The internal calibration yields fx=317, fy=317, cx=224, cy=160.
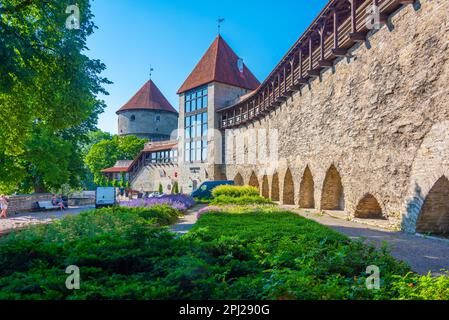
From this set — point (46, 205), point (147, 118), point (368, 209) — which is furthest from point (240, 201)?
point (147, 118)

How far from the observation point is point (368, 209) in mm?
12758

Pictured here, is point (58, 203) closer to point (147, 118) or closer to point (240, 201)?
point (240, 201)

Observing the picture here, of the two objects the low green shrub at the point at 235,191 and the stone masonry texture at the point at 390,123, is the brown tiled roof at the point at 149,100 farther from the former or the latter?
the stone masonry texture at the point at 390,123

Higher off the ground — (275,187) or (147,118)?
(147,118)

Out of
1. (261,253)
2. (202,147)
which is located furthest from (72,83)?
(202,147)

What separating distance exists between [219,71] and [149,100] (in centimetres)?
2386

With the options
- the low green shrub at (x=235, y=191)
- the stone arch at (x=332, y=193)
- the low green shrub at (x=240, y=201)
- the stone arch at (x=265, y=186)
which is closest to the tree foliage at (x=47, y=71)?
the low green shrub at (x=240, y=201)

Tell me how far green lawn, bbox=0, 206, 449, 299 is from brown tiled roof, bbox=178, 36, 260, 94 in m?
31.4

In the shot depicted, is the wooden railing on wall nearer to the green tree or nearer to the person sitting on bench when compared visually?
the person sitting on bench

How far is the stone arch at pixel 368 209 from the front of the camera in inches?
496

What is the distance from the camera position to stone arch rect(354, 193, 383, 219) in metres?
12.6

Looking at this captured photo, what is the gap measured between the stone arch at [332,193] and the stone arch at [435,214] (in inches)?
256

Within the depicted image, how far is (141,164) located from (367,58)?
37.2m

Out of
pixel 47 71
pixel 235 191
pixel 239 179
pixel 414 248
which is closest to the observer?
pixel 414 248
